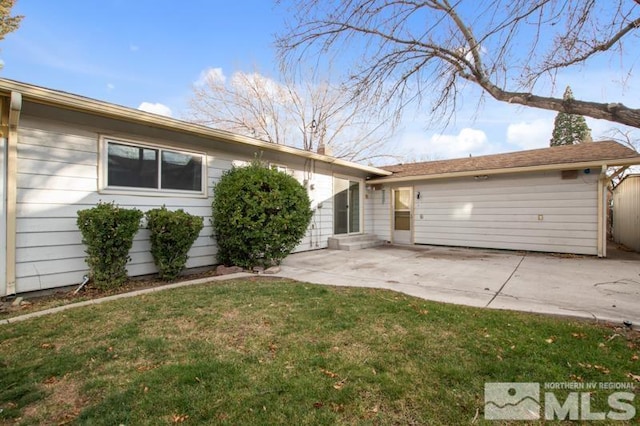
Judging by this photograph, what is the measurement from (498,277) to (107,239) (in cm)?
650

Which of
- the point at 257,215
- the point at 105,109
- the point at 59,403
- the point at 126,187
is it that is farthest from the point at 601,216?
the point at 105,109

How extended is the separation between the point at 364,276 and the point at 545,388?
369 centimetres

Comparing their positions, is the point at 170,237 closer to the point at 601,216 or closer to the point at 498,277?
the point at 498,277

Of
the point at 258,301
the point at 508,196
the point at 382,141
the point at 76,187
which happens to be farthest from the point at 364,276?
the point at 382,141

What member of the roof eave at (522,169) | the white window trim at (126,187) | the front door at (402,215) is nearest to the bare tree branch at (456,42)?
the white window trim at (126,187)

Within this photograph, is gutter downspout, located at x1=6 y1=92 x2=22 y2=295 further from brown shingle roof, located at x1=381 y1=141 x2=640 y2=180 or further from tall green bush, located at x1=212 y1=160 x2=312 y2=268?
brown shingle roof, located at x1=381 y1=141 x2=640 y2=180

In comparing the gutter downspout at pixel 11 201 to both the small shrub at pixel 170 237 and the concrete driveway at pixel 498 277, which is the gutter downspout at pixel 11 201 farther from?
the concrete driveway at pixel 498 277

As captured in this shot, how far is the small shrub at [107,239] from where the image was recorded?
4.32 m

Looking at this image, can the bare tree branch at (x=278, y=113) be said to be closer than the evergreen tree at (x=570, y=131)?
Yes

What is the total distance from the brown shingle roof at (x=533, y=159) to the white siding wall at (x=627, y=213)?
6.75ft

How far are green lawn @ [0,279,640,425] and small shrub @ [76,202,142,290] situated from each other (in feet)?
3.37

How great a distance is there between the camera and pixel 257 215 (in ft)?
19.1

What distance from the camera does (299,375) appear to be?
2291 millimetres

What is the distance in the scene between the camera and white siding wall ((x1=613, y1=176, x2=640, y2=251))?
9.04 meters
